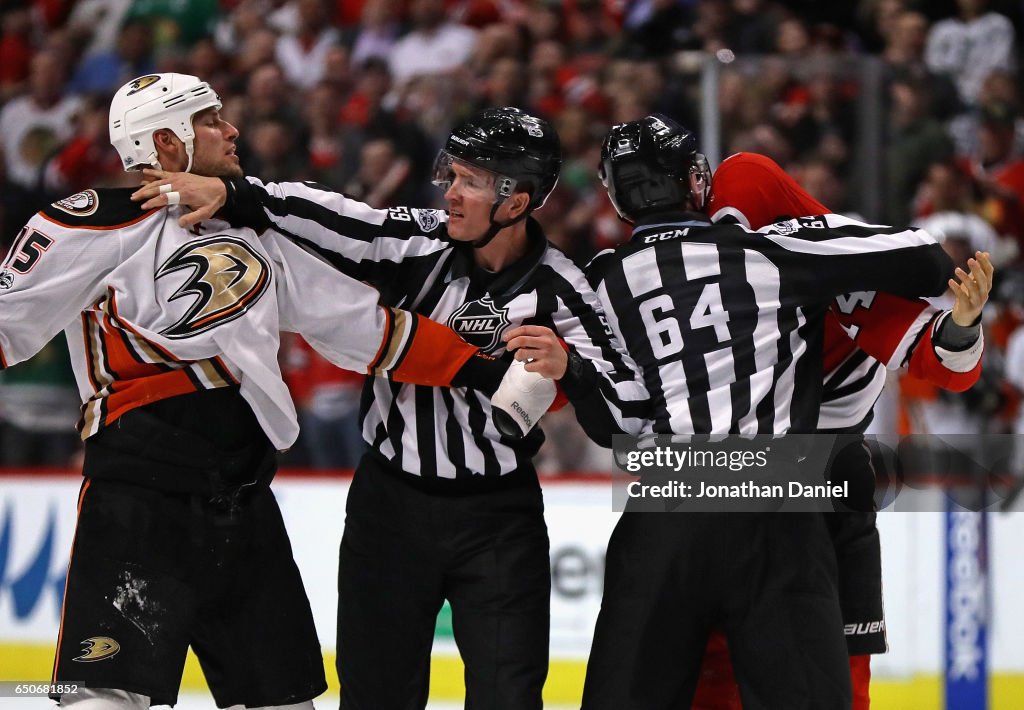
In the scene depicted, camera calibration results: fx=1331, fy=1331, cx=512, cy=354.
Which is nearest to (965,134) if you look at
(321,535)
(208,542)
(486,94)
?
(486,94)

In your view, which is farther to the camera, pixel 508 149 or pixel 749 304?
pixel 508 149

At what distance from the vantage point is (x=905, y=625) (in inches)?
202

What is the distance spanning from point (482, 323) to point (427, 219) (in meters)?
0.33

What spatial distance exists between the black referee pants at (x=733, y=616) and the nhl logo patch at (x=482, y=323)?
0.72 metres

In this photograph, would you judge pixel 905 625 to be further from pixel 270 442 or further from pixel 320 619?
pixel 270 442

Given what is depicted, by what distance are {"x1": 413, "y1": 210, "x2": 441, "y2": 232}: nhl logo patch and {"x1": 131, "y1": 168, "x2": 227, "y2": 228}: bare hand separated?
0.55 m

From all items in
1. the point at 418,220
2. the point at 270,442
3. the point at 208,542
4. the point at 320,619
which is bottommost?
the point at 320,619

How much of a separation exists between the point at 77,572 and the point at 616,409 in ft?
4.31

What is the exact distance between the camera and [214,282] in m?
3.13

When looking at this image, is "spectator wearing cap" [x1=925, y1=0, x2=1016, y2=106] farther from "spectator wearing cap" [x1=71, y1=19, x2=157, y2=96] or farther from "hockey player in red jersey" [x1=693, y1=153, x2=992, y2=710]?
"spectator wearing cap" [x1=71, y1=19, x2=157, y2=96]

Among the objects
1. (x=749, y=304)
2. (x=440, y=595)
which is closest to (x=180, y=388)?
(x=440, y=595)

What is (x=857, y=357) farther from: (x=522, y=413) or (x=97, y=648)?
(x=97, y=648)

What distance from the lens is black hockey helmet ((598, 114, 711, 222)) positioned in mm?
3166

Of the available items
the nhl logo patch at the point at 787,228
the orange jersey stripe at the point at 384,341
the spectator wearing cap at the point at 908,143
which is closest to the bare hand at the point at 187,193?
the orange jersey stripe at the point at 384,341
